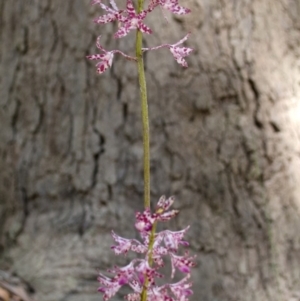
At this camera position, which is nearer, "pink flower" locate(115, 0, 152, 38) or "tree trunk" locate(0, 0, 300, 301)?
"pink flower" locate(115, 0, 152, 38)

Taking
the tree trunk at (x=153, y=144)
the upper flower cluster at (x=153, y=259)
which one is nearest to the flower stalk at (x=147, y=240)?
the upper flower cluster at (x=153, y=259)

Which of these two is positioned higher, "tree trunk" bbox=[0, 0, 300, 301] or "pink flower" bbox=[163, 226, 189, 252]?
"tree trunk" bbox=[0, 0, 300, 301]

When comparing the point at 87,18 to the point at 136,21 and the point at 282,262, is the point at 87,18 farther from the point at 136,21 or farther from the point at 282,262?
the point at 136,21

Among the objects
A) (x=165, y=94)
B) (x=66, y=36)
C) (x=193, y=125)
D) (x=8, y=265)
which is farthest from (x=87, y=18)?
(x=8, y=265)

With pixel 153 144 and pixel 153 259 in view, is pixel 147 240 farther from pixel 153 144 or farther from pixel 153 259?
pixel 153 144

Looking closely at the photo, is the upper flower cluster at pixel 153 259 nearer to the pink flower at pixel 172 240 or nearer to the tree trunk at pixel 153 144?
the pink flower at pixel 172 240

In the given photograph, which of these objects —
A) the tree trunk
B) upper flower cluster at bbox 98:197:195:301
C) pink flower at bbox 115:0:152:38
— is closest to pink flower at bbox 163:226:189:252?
upper flower cluster at bbox 98:197:195:301

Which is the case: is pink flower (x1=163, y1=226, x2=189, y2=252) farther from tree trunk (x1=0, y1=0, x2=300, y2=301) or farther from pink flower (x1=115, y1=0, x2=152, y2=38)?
tree trunk (x1=0, y1=0, x2=300, y2=301)

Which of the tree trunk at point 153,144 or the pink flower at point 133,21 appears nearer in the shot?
the pink flower at point 133,21

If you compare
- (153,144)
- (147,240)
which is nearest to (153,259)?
(147,240)

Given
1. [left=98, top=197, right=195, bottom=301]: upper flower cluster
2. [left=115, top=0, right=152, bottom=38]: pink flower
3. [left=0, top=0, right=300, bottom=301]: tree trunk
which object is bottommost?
[left=98, top=197, right=195, bottom=301]: upper flower cluster
